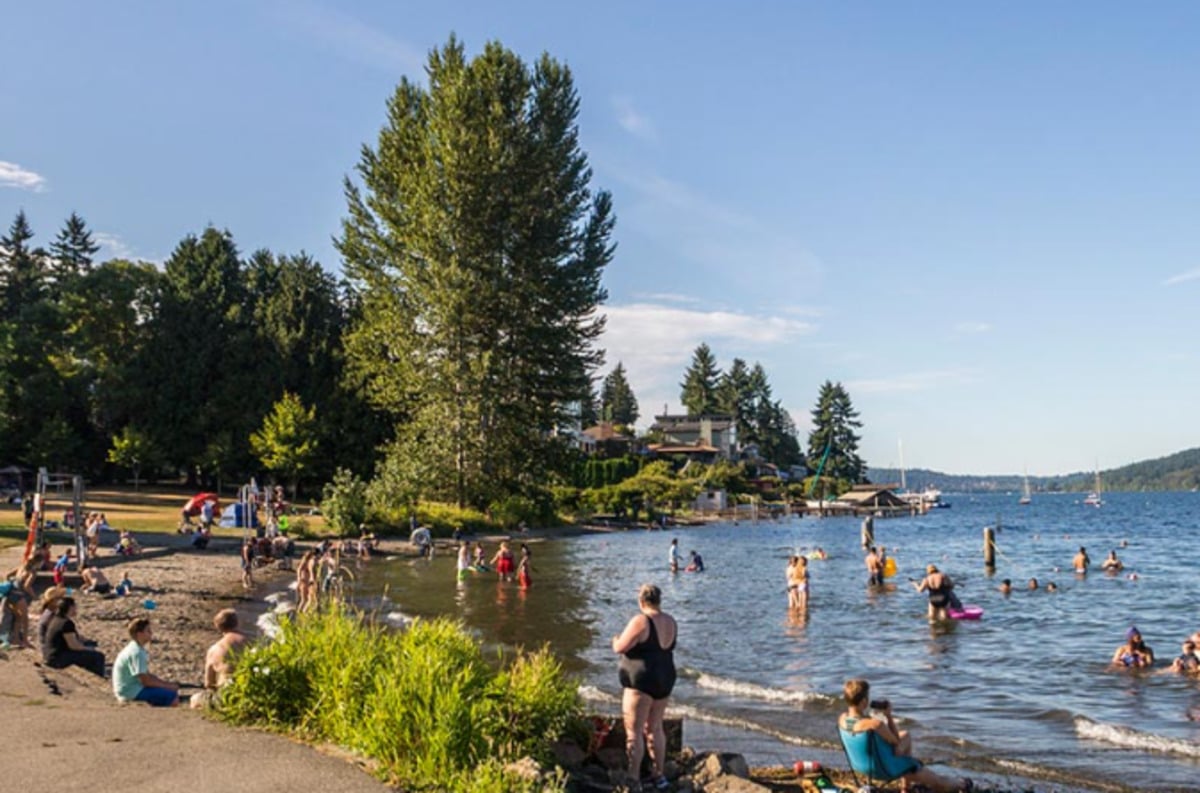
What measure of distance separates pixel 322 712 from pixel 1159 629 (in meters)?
24.9

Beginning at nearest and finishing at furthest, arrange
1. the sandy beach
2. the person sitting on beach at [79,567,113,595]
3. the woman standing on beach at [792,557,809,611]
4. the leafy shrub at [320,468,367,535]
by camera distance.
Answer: the sandy beach
the person sitting on beach at [79,567,113,595]
the woman standing on beach at [792,557,809,611]
the leafy shrub at [320,468,367,535]

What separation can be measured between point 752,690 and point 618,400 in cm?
16615

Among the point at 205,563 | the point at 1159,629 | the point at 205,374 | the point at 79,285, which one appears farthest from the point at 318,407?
the point at 1159,629

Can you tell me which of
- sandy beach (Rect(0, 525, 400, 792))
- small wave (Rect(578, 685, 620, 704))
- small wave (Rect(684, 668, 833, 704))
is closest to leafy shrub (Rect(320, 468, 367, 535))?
sandy beach (Rect(0, 525, 400, 792))

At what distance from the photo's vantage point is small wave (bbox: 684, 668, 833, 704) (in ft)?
52.6

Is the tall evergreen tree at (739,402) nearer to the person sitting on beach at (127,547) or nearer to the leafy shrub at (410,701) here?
the person sitting on beach at (127,547)

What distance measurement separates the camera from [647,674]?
9.21 metres

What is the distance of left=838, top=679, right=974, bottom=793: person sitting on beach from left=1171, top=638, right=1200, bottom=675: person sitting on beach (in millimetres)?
10861

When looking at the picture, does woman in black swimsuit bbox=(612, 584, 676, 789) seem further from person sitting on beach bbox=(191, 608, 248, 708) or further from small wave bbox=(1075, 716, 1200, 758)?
small wave bbox=(1075, 716, 1200, 758)

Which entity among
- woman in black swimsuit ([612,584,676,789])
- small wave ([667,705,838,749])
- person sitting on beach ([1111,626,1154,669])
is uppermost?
woman in black swimsuit ([612,584,676,789])

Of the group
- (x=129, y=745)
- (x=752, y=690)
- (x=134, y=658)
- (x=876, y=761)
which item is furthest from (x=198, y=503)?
(x=876, y=761)

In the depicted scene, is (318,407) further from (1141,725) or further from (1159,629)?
(1141,725)

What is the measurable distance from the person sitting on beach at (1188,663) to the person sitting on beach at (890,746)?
1086 cm

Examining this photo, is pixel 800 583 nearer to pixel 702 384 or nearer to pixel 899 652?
pixel 899 652
